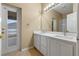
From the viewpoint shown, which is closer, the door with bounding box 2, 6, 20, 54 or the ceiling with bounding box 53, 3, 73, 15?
the ceiling with bounding box 53, 3, 73, 15

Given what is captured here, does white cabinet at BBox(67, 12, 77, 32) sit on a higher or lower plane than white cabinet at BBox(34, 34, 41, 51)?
higher

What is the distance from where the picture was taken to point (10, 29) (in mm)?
3377

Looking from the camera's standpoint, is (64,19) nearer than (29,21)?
Yes

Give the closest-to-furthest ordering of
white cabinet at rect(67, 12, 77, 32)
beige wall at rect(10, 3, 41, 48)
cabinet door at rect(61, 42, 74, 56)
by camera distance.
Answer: cabinet door at rect(61, 42, 74, 56)
white cabinet at rect(67, 12, 77, 32)
beige wall at rect(10, 3, 41, 48)

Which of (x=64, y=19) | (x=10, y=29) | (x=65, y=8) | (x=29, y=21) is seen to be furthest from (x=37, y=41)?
(x=65, y=8)

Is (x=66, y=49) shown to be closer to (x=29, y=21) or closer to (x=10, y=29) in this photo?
(x=10, y=29)

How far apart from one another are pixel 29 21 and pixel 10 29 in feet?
2.80

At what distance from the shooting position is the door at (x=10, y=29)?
323cm

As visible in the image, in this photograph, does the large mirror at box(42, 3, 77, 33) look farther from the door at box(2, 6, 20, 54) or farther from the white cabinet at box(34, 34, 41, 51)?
the door at box(2, 6, 20, 54)

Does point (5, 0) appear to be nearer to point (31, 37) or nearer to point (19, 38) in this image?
point (19, 38)

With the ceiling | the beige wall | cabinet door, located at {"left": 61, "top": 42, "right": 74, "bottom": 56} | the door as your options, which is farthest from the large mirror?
the door

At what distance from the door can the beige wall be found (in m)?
0.30

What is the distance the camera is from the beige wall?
3.75 m

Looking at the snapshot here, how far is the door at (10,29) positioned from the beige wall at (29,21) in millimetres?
295
